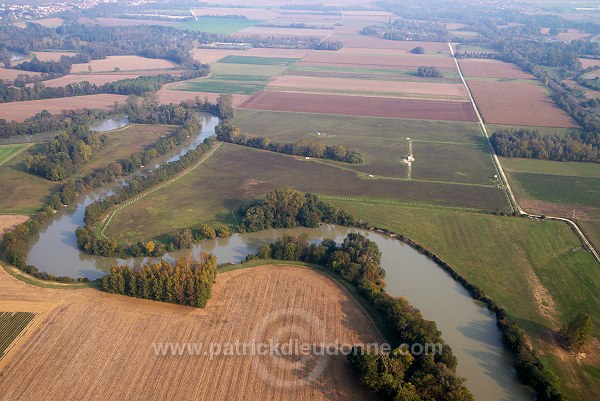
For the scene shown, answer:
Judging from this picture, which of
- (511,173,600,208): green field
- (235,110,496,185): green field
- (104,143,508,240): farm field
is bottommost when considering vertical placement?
(235,110,496,185): green field

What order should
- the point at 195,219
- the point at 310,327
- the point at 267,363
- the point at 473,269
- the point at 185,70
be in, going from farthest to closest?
the point at 185,70, the point at 195,219, the point at 473,269, the point at 310,327, the point at 267,363

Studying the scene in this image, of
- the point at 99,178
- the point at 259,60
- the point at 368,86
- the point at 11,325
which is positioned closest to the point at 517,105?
the point at 368,86

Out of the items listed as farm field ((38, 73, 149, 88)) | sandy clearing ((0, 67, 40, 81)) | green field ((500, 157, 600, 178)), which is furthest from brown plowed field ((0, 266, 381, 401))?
sandy clearing ((0, 67, 40, 81))

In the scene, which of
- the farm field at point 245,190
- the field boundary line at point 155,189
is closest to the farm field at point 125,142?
the field boundary line at point 155,189

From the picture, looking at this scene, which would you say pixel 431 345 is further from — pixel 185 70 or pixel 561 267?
pixel 185 70

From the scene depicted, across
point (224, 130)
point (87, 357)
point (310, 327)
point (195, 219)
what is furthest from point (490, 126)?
point (87, 357)

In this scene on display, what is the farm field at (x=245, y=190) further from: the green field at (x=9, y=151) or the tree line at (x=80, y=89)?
the tree line at (x=80, y=89)

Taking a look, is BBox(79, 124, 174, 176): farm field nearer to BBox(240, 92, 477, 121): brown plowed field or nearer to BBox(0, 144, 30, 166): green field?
BBox(0, 144, 30, 166): green field
